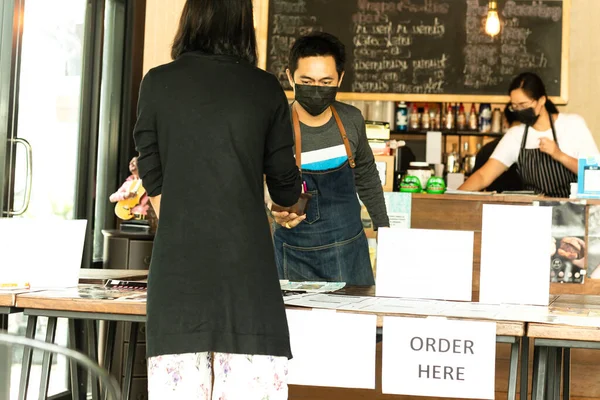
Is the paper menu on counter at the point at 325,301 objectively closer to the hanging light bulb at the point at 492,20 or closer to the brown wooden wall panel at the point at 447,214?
the brown wooden wall panel at the point at 447,214

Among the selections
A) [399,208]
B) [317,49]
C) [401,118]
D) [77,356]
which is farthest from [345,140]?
[401,118]

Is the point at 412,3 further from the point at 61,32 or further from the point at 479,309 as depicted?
the point at 479,309

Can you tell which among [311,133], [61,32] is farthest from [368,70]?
[311,133]

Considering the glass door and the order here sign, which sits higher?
the glass door

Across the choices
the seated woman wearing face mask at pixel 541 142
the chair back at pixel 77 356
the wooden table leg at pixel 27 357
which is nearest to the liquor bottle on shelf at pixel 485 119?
the seated woman wearing face mask at pixel 541 142

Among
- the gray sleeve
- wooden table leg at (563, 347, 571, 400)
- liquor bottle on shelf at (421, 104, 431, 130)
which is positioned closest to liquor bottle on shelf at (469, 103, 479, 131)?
liquor bottle on shelf at (421, 104, 431, 130)

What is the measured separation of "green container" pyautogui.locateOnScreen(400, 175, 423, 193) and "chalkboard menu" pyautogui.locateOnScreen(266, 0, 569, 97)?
1389 mm

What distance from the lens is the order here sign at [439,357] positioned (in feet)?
7.11

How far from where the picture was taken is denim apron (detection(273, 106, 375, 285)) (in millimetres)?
3236

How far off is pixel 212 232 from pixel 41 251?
946 millimetres

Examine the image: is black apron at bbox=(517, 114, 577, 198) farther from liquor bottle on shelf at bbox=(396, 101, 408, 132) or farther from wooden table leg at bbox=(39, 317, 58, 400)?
wooden table leg at bbox=(39, 317, 58, 400)

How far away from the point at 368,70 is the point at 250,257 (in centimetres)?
412

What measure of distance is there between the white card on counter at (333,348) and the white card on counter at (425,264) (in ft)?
1.39

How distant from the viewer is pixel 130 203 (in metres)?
4.60
